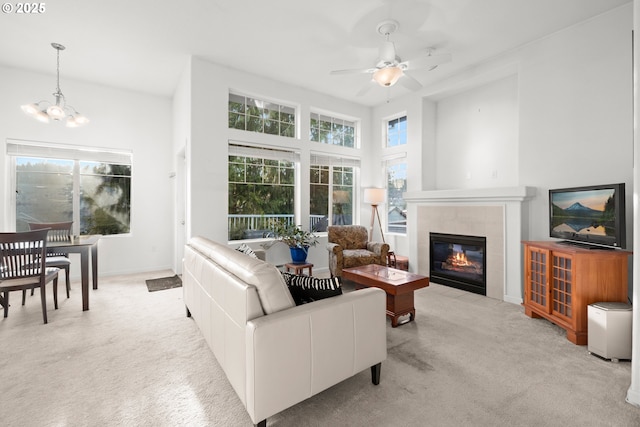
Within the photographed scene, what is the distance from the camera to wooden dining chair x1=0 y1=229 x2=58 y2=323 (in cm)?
276

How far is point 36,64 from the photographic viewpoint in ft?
13.8

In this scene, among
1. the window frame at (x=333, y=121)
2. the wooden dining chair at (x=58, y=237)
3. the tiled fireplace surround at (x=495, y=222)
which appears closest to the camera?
the wooden dining chair at (x=58, y=237)

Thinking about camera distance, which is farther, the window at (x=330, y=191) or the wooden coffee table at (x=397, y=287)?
the window at (x=330, y=191)

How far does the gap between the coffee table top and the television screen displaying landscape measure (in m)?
1.56

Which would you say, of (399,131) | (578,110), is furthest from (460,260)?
(399,131)

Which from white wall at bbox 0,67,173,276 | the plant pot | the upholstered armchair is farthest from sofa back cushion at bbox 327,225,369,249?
white wall at bbox 0,67,173,276

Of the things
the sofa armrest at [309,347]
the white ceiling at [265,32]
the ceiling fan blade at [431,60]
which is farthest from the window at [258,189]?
the sofa armrest at [309,347]

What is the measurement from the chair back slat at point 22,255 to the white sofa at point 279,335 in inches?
83.4

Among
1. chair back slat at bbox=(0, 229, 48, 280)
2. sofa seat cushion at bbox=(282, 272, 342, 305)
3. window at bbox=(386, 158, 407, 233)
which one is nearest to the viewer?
sofa seat cushion at bbox=(282, 272, 342, 305)

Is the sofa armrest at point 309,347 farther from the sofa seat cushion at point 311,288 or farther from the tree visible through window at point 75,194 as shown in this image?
the tree visible through window at point 75,194

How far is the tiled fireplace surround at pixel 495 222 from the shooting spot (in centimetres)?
367

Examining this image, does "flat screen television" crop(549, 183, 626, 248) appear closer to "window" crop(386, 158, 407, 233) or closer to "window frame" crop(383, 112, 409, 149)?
"window" crop(386, 158, 407, 233)

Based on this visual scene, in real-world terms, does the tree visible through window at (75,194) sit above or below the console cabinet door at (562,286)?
above

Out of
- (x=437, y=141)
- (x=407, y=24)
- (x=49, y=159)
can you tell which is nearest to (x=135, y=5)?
(x=407, y=24)
